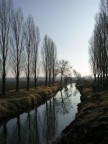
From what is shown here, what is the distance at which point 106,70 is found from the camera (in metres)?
42.3

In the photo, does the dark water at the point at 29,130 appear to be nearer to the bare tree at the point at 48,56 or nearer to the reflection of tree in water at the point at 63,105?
the reflection of tree in water at the point at 63,105

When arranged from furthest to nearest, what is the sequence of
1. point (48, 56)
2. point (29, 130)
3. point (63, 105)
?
point (48, 56) → point (63, 105) → point (29, 130)

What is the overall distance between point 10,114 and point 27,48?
86.3 ft

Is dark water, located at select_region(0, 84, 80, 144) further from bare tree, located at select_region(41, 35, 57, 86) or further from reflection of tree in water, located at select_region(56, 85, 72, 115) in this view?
bare tree, located at select_region(41, 35, 57, 86)

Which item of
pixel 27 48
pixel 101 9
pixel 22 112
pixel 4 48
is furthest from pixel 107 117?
pixel 27 48

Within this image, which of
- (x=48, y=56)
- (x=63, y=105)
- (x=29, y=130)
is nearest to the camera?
(x=29, y=130)

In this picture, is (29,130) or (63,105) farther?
(63,105)

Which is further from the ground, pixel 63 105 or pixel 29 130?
pixel 63 105

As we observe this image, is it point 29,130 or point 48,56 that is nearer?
point 29,130

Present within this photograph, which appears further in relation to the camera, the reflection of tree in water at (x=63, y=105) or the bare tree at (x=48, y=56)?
the bare tree at (x=48, y=56)

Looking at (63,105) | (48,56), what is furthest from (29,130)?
(48,56)

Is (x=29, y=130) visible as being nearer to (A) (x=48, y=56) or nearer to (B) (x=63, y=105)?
(B) (x=63, y=105)

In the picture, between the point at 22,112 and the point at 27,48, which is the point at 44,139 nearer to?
the point at 22,112

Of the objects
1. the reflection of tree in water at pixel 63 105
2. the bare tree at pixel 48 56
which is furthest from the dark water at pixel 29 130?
the bare tree at pixel 48 56
